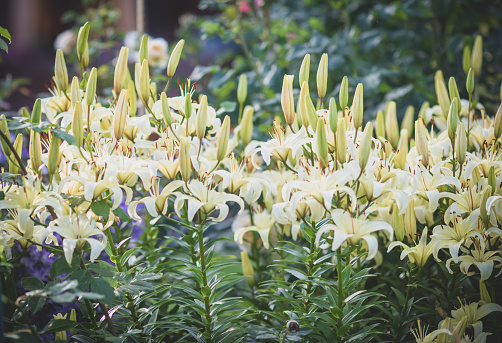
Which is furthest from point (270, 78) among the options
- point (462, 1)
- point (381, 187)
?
point (462, 1)

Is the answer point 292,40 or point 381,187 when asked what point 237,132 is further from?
point 292,40

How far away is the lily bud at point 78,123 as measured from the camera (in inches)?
29.9

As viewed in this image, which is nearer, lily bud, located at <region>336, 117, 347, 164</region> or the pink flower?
lily bud, located at <region>336, 117, 347, 164</region>

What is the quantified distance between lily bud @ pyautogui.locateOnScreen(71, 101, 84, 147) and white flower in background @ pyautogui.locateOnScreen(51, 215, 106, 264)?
0.13 metres

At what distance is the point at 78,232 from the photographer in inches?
29.3

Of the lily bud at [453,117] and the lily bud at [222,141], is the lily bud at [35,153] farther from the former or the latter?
the lily bud at [453,117]

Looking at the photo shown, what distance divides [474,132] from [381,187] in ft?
1.30

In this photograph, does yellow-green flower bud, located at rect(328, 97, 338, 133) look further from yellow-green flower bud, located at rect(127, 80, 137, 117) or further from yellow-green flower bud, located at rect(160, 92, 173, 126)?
yellow-green flower bud, located at rect(127, 80, 137, 117)

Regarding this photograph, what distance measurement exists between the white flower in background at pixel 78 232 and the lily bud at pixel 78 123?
126 millimetres

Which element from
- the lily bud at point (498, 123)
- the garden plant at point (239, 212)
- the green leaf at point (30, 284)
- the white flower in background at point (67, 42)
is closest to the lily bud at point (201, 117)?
the garden plant at point (239, 212)

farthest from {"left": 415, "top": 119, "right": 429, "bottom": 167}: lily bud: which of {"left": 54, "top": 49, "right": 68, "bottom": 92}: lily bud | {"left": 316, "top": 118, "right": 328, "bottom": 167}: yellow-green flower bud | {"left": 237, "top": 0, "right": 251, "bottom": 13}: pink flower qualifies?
A: {"left": 237, "top": 0, "right": 251, "bottom": 13}: pink flower

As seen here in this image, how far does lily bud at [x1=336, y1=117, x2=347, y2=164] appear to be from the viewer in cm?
75

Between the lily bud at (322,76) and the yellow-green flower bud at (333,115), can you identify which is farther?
the lily bud at (322,76)

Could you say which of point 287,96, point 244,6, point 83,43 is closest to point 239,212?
point 287,96
